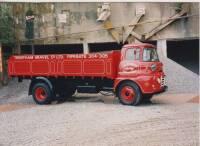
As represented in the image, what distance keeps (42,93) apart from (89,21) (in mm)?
7760

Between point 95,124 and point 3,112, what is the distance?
5.25 m

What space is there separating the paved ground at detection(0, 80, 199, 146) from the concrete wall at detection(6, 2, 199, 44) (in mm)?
6118

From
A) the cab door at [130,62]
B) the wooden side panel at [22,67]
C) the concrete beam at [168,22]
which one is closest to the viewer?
the cab door at [130,62]

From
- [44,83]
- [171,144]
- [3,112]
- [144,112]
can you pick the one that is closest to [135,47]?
[144,112]

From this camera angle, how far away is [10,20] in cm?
2458

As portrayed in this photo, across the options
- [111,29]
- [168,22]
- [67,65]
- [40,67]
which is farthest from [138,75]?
[111,29]

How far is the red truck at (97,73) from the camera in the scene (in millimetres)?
15578

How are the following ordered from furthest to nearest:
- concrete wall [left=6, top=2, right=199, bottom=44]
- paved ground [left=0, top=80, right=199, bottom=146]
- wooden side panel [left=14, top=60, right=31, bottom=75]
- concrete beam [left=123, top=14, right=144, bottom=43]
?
concrete beam [left=123, top=14, right=144, bottom=43]
concrete wall [left=6, top=2, right=199, bottom=44]
wooden side panel [left=14, top=60, right=31, bottom=75]
paved ground [left=0, top=80, right=199, bottom=146]

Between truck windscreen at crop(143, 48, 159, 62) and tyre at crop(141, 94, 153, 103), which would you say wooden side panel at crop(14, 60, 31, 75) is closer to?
tyre at crop(141, 94, 153, 103)

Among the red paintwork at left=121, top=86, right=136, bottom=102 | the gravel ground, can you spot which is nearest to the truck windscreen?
the red paintwork at left=121, top=86, right=136, bottom=102

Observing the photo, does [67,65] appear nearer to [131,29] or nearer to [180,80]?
[180,80]

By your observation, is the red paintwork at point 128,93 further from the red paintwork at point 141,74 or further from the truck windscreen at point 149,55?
the truck windscreen at point 149,55

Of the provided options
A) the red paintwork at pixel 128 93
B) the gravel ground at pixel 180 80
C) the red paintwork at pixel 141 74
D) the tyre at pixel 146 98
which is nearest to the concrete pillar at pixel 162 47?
the gravel ground at pixel 180 80

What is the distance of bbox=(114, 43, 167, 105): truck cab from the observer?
50.6 feet
